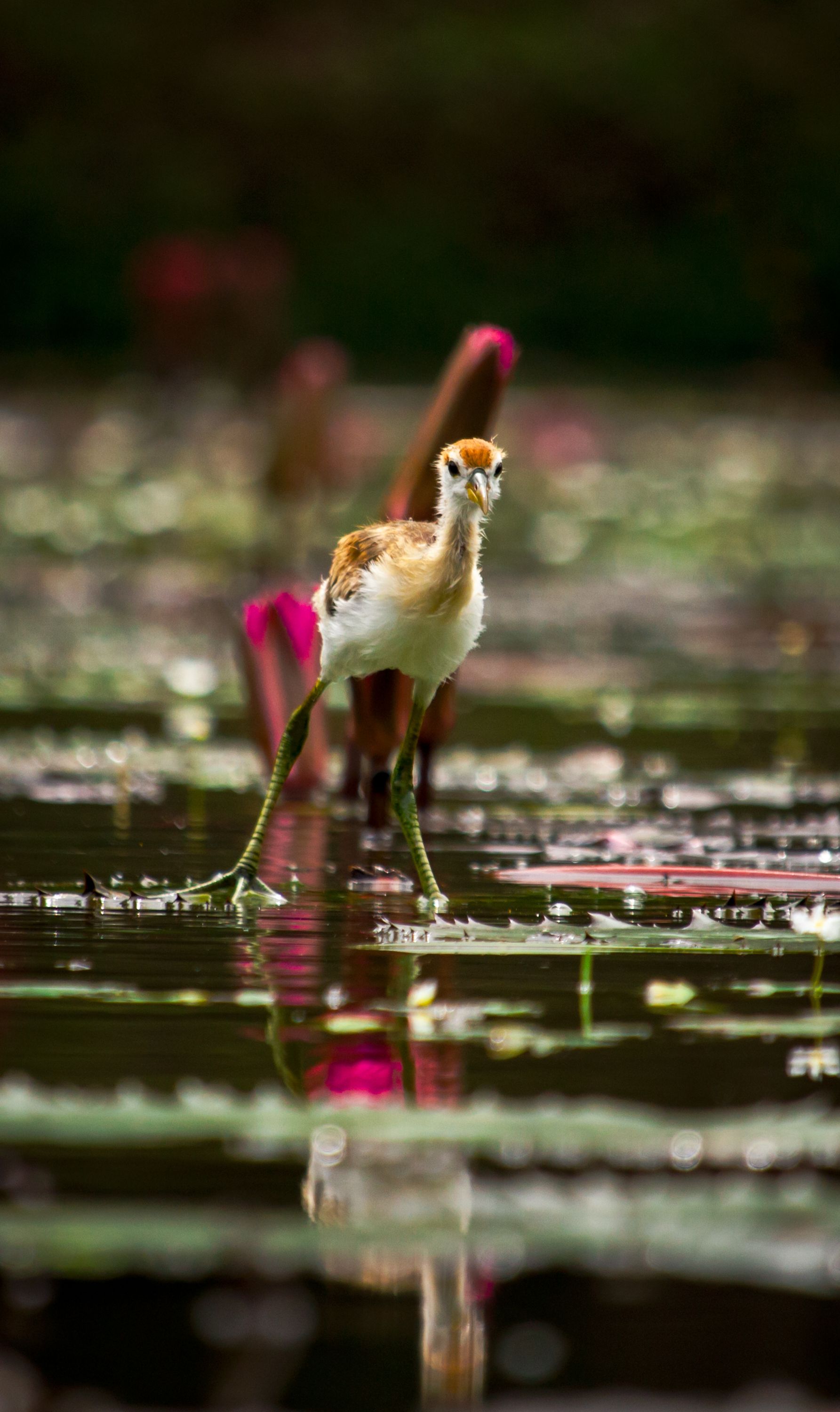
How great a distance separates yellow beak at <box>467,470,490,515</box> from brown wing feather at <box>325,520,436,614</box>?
217 mm

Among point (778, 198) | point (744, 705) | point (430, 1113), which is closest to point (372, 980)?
point (430, 1113)

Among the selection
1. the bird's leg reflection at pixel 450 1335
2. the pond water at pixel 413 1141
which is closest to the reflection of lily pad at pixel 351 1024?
the pond water at pixel 413 1141

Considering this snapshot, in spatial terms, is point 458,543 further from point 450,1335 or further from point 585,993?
point 450,1335

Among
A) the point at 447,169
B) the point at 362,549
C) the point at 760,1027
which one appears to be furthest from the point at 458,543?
the point at 447,169

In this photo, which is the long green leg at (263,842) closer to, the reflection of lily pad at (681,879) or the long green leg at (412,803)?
the long green leg at (412,803)

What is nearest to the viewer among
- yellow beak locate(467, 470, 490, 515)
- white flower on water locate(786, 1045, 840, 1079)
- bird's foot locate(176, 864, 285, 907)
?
white flower on water locate(786, 1045, 840, 1079)

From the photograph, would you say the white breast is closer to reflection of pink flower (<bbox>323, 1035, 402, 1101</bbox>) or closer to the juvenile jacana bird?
the juvenile jacana bird

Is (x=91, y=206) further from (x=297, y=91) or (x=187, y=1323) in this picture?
(x=187, y=1323)

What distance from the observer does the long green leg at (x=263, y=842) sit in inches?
166

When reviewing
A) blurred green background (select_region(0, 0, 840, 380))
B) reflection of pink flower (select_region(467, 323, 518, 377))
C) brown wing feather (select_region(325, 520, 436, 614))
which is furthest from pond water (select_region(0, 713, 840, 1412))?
blurred green background (select_region(0, 0, 840, 380))

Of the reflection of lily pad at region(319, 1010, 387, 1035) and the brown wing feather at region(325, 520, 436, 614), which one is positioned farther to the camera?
the brown wing feather at region(325, 520, 436, 614)

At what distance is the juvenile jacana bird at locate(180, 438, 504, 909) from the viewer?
13.3 ft

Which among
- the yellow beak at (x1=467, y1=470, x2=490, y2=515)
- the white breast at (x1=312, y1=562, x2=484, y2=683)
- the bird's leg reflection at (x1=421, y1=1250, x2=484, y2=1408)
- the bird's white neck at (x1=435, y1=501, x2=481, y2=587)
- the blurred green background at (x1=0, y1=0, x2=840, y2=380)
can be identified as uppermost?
the blurred green background at (x1=0, y1=0, x2=840, y2=380)

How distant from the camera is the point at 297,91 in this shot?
34656 mm
